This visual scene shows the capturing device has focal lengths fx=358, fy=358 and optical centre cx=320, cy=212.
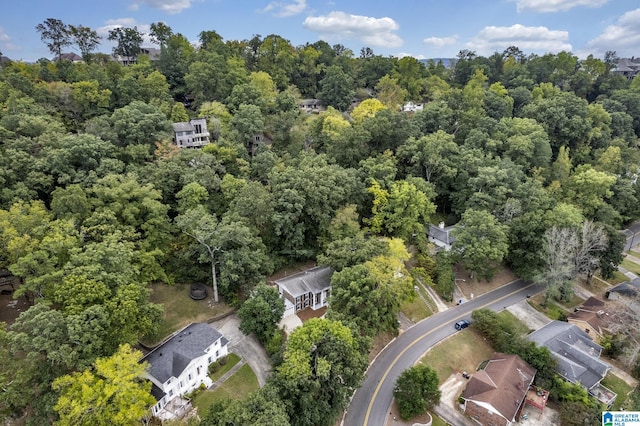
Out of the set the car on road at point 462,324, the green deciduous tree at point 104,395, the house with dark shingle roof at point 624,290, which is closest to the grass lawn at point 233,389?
the green deciduous tree at point 104,395

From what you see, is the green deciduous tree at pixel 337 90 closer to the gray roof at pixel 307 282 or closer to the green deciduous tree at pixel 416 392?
the gray roof at pixel 307 282

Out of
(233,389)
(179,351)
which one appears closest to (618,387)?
(233,389)

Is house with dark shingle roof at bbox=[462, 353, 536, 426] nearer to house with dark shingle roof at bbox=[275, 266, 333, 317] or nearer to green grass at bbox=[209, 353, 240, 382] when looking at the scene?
house with dark shingle roof at bbox=[275, 266, 333, 317]

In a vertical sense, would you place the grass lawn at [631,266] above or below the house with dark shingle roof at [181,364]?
below

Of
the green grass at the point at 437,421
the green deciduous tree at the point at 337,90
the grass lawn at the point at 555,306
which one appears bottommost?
→ the green grass at the point at 437,421

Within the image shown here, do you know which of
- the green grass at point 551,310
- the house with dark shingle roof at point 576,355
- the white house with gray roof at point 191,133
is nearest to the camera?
the house with dark shingle roof at point 576,355

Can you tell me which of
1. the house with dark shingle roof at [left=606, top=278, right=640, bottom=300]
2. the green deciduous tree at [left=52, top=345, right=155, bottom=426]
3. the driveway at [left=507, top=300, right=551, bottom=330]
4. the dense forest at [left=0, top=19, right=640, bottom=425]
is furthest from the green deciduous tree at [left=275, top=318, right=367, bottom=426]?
the house with dark shingle roof at [left=606, top=278, right=640, bottom=300]
